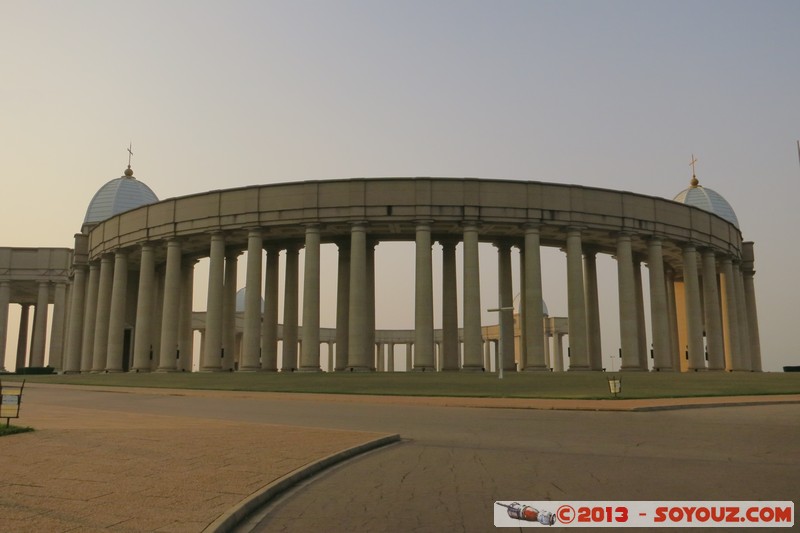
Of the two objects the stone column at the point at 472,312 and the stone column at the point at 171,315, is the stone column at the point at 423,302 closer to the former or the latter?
the stone column at the point at 472,312

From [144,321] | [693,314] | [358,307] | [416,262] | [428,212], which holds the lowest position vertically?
[144,321]

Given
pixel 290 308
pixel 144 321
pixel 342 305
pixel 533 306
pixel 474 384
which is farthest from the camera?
pixel 290 308

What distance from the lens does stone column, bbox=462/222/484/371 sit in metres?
49.9

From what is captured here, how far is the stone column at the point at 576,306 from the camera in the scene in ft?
172

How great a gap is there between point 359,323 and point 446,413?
27.0 metres

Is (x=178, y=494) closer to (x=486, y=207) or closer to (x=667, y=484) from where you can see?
(x=667, y=484)

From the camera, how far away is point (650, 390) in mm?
34156

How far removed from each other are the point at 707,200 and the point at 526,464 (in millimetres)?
74787

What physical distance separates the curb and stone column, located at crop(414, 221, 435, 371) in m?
33.6

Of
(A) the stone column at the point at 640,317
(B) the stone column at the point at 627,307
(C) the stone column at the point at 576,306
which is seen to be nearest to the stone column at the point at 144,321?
(C) the stone column at the point at 576,306

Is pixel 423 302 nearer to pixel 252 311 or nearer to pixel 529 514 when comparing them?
pixel 252 311

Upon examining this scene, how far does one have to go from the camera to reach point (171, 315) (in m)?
57.8

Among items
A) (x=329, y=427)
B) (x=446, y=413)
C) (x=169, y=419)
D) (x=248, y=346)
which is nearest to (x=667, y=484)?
(x=329, y=427)

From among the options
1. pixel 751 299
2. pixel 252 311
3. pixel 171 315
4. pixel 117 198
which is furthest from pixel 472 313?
pixel 117 198
